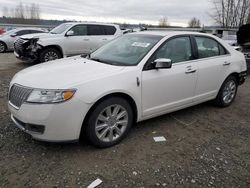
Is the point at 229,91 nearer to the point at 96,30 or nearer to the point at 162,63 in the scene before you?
the point at 162,63

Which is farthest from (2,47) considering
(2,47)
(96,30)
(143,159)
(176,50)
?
(143,159)

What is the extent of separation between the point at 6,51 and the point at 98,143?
41.3ft

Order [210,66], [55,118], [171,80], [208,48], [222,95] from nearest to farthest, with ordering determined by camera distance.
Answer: [55,118]
[171,80]
[210,66]
[208,48]
[222,95]

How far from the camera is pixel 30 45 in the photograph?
9.20m

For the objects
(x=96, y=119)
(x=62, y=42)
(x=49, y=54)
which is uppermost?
(x=62, y=42)

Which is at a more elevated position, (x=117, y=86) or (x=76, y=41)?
(x=76, y=41)

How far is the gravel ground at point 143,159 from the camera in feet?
9.23

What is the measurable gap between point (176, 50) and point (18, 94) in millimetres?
2546

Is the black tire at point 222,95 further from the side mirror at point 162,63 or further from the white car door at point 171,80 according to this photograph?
the side mirror at point 162,63

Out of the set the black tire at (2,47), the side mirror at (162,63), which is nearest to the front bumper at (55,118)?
the side mirror at (162,63)

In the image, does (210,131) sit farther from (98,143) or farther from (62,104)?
(62,104)

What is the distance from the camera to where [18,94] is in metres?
3.20

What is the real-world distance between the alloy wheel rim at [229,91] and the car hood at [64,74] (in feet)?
8.82

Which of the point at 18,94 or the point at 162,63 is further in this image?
the point at 162,63
